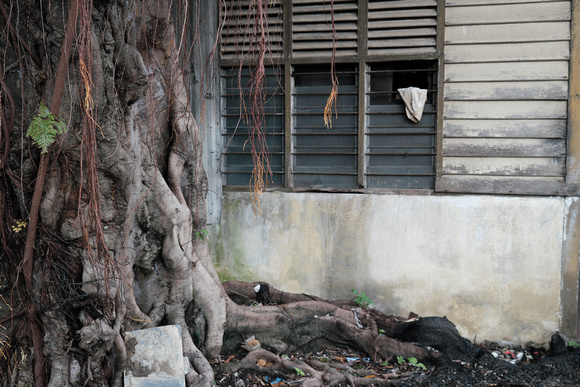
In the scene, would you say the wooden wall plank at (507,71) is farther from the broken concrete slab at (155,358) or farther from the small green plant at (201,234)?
the broken concrete slab at (155,358)

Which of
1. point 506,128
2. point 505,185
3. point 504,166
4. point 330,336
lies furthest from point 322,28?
point 330,336

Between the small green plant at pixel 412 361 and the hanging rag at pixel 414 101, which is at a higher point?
the hanging rag at pixel 414 101

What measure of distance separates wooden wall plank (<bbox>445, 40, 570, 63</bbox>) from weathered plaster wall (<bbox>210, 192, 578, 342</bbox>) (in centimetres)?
142

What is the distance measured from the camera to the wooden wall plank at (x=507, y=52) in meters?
4.72

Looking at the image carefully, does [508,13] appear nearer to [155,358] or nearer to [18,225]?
[155,358]

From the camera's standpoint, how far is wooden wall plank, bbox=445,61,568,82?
187 inches

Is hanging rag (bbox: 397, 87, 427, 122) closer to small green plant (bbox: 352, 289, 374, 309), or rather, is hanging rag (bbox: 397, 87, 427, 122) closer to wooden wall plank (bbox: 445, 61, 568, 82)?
wooden wall plank (bbox: 445, 61, 568, 82)

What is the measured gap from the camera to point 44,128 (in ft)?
8.75

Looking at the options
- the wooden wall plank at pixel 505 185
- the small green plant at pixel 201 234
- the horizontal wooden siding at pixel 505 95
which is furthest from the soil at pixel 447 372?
the horizontal wooden siding at pixel 505 95

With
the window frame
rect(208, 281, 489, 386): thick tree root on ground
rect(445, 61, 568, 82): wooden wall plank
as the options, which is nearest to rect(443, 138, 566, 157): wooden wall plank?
the window frame

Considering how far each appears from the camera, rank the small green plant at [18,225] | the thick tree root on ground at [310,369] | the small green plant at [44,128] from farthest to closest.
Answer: the thick tree root on ground at [310,369]
the small green plant at [18,225]
the small green plant at [44,128]

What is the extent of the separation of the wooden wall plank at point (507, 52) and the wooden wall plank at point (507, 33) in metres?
Answer: 0.05

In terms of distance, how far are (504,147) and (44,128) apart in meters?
4.23

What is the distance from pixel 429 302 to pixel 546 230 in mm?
1389
